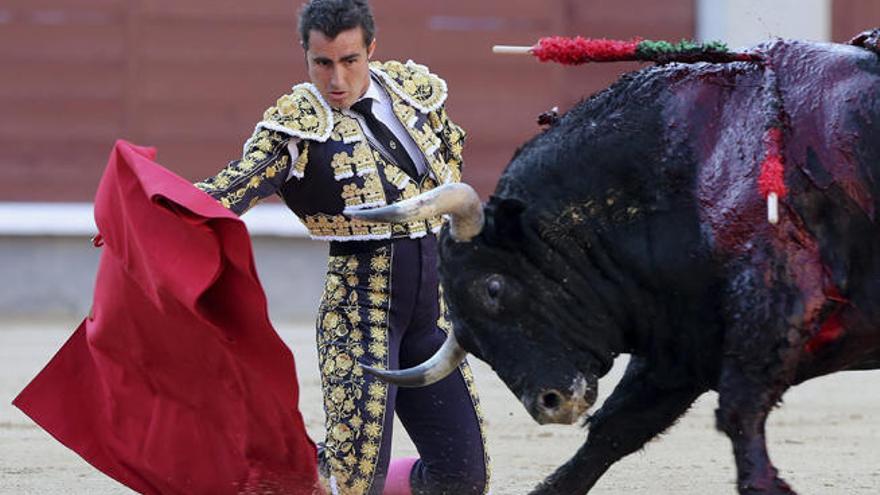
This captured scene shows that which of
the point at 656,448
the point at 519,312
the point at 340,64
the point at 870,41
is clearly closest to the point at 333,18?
the point at 340,64

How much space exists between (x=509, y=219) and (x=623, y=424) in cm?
48

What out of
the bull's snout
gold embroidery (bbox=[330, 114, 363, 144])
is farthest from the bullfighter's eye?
gold embroidery (bbox=[330, 114, 363, 144])

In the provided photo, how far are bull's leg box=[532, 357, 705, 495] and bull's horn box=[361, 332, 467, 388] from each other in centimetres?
28

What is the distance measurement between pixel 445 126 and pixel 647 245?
29.2 inches

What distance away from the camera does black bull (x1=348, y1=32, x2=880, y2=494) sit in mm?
2850

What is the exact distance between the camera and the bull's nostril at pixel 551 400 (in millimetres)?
2998

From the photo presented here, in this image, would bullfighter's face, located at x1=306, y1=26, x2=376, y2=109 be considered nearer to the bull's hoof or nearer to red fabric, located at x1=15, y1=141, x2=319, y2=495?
red fabric, located at x1=15, y1=141, x2=319, y2=495

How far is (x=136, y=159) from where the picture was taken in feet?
11.2

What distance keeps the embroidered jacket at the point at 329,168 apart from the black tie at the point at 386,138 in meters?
0.02

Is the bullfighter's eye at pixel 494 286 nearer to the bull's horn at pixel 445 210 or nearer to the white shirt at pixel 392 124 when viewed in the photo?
the bull's horn at pixel 445 210

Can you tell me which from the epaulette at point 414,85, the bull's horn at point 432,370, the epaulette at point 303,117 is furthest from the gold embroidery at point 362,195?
the bull's horn at point 432,370

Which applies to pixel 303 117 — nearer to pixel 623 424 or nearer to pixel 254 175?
pixel 254 175

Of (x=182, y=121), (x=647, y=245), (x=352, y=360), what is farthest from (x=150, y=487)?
(x=182, y=121)

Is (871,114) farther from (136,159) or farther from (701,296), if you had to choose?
(136,159)
